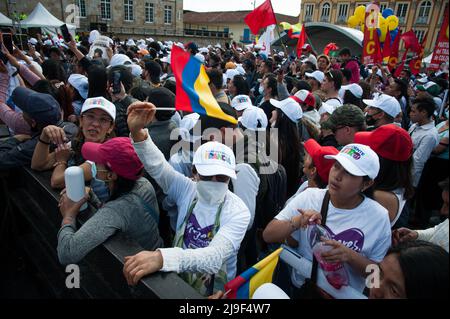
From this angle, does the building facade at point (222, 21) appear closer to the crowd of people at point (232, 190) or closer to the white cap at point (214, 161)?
the crowd of people at point (232, 190)

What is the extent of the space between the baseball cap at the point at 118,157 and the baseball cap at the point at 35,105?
1070 millimetres

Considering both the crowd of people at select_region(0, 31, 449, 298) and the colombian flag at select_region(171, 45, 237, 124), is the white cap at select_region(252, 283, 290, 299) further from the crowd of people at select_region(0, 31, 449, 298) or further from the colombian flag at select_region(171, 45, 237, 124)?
the colombian flag at select_region(171, 45, 237, 124)

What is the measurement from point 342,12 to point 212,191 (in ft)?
199

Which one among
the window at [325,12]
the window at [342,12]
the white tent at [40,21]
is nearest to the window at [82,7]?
the white tent at [40,21]

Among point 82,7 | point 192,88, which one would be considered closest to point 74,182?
point 192,88

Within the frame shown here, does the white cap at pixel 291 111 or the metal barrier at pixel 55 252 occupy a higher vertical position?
the white cap at pixel 291 111

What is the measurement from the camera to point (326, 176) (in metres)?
2.41

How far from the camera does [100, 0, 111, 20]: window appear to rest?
42.1 m

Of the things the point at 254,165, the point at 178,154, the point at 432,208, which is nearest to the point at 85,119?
the point at 178,154

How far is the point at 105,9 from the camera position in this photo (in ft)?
140

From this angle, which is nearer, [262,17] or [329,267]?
[329,267]

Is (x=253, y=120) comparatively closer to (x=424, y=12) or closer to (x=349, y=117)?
(x=349, y=117)

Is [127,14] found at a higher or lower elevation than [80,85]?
higher

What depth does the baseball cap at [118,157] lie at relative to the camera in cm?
A: 198
